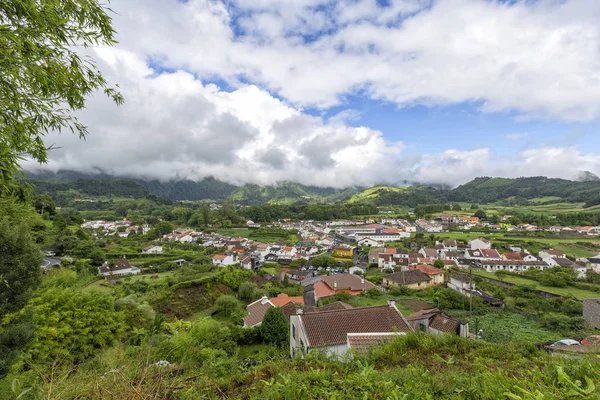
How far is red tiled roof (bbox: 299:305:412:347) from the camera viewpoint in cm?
894

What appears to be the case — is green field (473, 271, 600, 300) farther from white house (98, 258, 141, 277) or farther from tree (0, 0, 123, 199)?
white house (98, 258, 141, 277)

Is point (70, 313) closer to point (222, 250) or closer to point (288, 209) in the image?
point (222, 250)

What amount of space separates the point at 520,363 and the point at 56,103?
5965mm

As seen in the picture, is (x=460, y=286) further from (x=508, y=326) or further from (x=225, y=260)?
(x=225, y=260)

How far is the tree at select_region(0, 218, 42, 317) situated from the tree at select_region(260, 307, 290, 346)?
9912 mm

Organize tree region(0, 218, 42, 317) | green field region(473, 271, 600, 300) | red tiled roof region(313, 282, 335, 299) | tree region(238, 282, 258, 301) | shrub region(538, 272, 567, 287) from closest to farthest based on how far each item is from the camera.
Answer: tree region(0, 218, 42, 317)
green field region(473, 271, 600, 300)
tree region(238, 282, 258, 301)
red tiled roof region(313, 282, 335, 299)
shrub region(538, 272, 567, 287)

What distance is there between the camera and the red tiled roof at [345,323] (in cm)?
894

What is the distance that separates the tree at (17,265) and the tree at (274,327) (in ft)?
32.5

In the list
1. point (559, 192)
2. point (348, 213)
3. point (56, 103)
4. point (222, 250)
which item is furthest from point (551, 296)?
point (559, 192)

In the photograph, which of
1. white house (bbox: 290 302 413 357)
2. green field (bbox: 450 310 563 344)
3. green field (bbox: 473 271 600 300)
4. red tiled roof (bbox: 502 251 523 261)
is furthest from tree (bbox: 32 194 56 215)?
red tiled roof (bbox: 502 251 523 261)

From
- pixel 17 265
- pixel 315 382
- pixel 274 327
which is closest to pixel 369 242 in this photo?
pixel 274 327

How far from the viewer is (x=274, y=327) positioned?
14438 millimetres

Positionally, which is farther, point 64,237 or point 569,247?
point 569,247

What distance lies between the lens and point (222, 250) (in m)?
44.8
